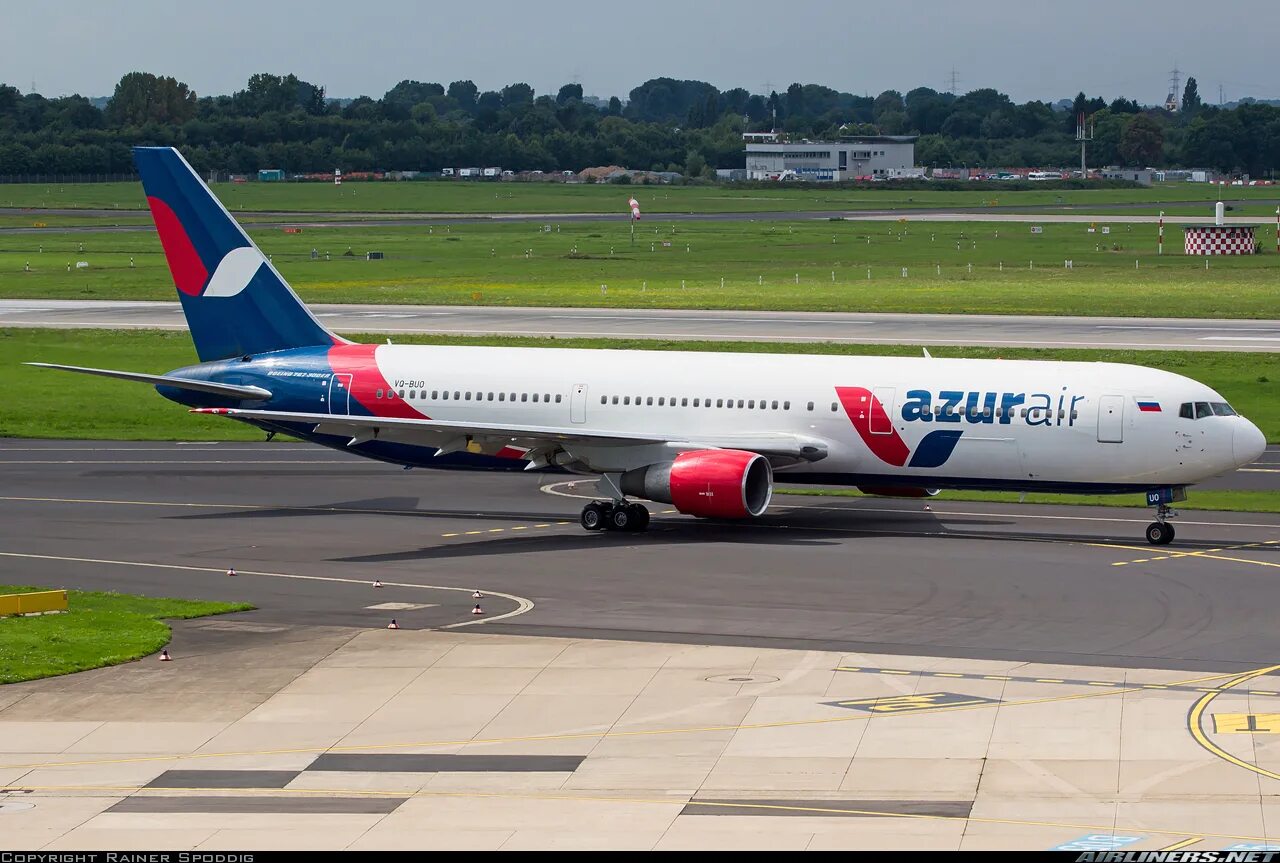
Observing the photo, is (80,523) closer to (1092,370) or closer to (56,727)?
(56,727)

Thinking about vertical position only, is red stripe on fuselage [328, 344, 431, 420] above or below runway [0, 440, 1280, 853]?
above

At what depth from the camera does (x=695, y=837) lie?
2180 centimetres

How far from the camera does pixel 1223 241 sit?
147 m

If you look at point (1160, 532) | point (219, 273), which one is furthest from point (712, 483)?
point (219, 273)

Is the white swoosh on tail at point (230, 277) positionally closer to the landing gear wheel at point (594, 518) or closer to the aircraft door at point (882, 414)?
the landing gear wheel at point (594, 518)

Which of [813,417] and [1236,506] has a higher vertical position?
[813,417]

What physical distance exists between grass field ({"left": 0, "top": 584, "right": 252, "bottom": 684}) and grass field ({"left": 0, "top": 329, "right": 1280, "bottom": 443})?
30.5 meters

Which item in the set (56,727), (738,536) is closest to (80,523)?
(738,536)

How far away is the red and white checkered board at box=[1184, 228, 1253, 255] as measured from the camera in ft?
480

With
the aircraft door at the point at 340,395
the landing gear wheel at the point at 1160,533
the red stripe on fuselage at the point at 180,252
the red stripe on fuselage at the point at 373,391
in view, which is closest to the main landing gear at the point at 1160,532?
the landing gear wheel at the point at 1160,533

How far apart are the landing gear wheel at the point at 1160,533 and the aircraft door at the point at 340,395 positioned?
74.3ft

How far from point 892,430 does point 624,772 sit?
2308cm

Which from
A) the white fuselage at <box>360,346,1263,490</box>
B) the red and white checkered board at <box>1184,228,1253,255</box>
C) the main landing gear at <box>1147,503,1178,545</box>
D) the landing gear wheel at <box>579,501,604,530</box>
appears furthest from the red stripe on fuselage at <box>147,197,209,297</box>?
the red and white checkered board at <box>1184,228,1253,255</box>

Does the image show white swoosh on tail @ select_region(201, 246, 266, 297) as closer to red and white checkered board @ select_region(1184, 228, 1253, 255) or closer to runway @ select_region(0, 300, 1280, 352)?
runway @ select_region(0, 300, 1280, 352)
